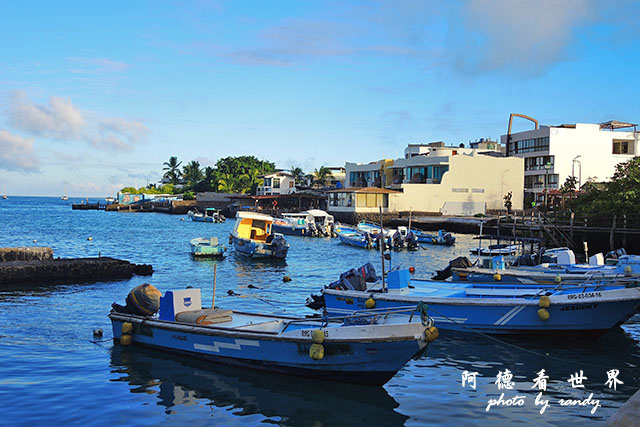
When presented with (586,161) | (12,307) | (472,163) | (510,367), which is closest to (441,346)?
(510,367)

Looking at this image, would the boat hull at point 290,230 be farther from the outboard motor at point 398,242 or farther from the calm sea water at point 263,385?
the calm sea water at point 263,385

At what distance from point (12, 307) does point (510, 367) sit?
18.8m

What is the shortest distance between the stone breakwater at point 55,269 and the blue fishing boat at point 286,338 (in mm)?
13983

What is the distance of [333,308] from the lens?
19.4 meters

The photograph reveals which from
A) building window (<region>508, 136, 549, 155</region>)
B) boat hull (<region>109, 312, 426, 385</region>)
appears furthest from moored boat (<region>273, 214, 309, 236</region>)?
boat hull (<region>109, 312, 426, 385</region>)

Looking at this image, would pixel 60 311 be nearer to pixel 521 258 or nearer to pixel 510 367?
pixel 510 367

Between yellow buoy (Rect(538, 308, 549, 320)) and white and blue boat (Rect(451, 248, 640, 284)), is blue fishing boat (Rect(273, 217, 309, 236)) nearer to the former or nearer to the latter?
white and blue boat (Rect(451, 248, 640, 284))

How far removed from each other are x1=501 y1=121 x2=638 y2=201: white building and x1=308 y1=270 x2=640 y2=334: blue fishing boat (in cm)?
6351

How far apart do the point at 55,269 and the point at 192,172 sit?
131147mm

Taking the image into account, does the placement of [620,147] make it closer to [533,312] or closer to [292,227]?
[292,227]

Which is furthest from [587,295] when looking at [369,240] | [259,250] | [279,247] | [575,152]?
[575,152]

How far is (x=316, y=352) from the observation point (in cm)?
1235

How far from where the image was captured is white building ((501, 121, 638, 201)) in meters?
79.2

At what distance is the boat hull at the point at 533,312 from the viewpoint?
1641 cm
